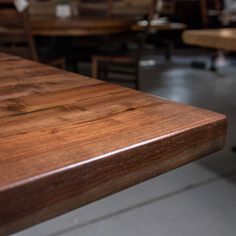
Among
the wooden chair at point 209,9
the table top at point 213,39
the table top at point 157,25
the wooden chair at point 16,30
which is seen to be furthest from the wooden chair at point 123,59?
the wooden chair at point 209,9

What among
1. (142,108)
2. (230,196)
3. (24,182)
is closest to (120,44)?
(230,196)

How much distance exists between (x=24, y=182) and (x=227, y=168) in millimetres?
1684

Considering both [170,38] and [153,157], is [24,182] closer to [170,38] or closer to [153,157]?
[153,157]

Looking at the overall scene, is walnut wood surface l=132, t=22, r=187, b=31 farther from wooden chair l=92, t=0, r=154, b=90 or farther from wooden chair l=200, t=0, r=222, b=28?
wooden chair l=200, t=0, r=222, b=28

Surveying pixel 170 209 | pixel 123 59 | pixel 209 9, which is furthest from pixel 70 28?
pixel 209 9

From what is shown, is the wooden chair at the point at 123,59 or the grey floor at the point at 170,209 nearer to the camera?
the grey floor at the point at 170,209

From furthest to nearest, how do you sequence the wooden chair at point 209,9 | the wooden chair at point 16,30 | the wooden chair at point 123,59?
the wooden chair at point 209,9 < the wooden chair at point 123,59 < the wooden chair at point 16,30

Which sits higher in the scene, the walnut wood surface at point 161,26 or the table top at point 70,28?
the table top at point 70,28

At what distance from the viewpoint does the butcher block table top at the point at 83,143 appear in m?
0.30

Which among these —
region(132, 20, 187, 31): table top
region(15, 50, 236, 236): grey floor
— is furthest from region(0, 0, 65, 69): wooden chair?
region(15, 50, 236, 236): grey floor

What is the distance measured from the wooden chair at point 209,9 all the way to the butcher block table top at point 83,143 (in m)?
4.60

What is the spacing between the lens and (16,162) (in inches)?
12.8

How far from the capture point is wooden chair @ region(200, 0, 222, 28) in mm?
4801

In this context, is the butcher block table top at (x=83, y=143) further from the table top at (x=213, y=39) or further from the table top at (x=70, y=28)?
the table top at (x=70, y=28)
